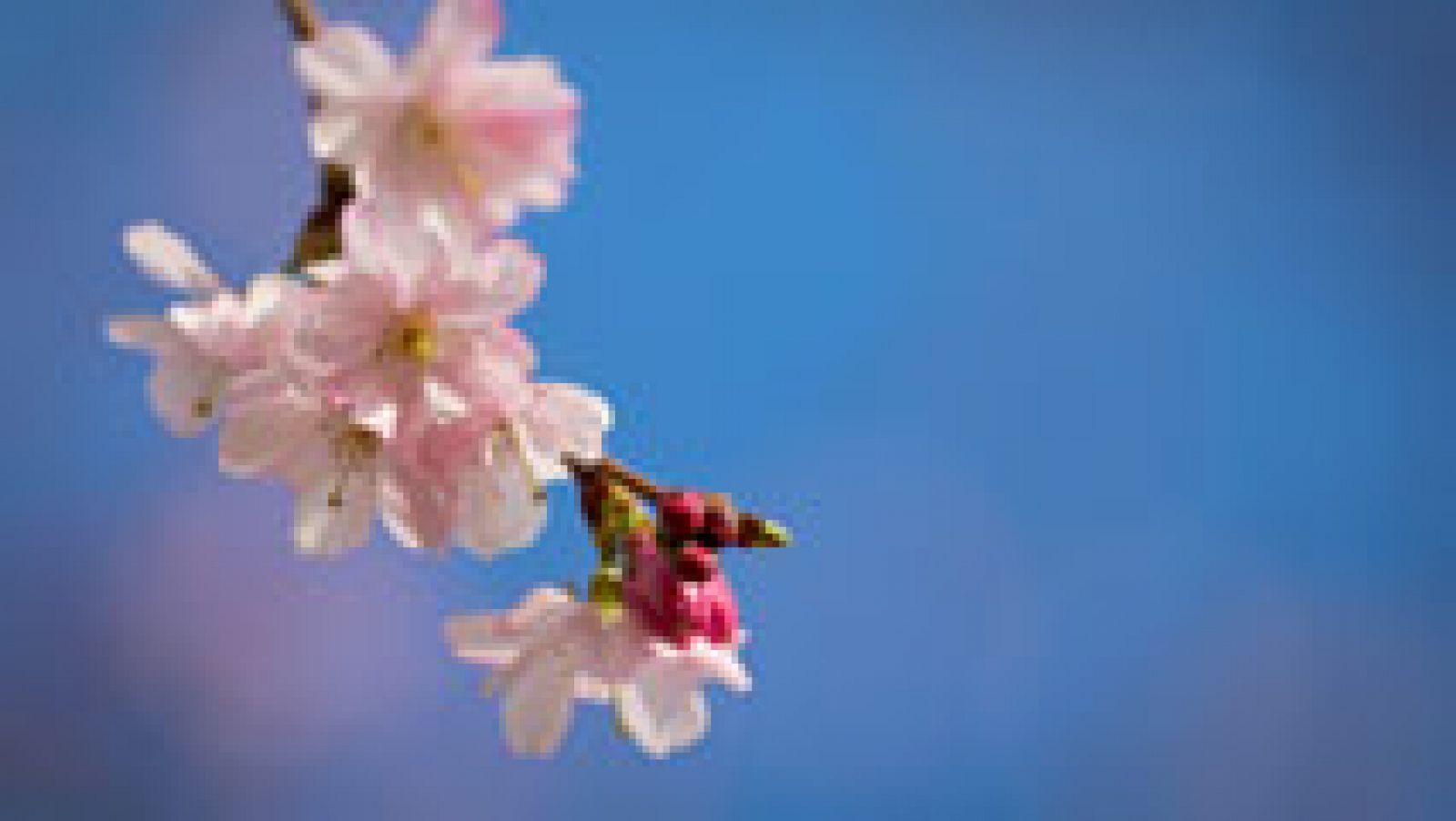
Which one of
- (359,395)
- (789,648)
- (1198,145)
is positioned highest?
(1198,145)

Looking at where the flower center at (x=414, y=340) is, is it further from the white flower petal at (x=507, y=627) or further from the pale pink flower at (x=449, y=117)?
the white flower petal at (x=507, y=627)

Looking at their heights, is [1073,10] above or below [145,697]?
above

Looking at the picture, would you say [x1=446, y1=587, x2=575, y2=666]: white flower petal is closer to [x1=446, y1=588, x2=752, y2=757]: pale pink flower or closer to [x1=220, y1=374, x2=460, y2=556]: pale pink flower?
[x1=446, y1=588, x2=752, y2=757]: pale pink flower

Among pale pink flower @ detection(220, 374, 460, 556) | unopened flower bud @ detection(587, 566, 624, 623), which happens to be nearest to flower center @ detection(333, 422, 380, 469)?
pale pink flower @ detection(220, 374, 460, 556)

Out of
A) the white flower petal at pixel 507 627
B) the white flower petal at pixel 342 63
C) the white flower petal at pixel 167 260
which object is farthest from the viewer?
the white flower petal at pixel 507 627

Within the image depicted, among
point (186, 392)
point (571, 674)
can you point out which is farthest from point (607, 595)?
point (186, 392)

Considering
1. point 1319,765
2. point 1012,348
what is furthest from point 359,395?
point 1319,765

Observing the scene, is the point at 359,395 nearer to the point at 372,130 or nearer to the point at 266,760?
the point at 372,130

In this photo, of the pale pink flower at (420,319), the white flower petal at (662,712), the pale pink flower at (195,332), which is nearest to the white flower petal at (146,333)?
the pale pink flower at (195,332)
